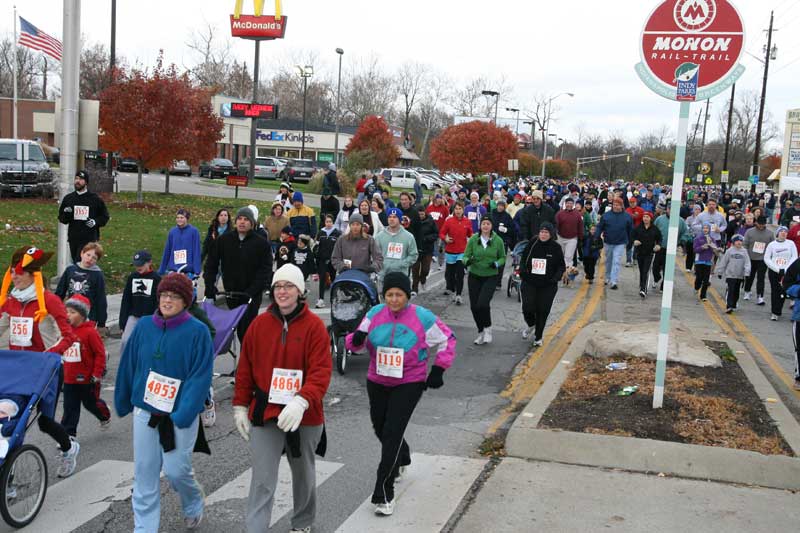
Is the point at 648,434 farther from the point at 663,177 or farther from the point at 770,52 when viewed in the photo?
the point at 663,177

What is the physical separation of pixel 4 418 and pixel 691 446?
5271 millimetres

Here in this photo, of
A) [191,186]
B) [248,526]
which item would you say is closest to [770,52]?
[191,186]

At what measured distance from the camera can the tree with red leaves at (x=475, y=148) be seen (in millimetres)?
52094

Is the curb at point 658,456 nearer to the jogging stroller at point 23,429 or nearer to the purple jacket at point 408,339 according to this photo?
the purple jacket at point 408,339

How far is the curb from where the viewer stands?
639 centimetres

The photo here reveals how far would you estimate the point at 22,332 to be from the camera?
626 centimetres

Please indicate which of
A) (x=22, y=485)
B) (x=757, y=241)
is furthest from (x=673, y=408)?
(x=757, y=241)

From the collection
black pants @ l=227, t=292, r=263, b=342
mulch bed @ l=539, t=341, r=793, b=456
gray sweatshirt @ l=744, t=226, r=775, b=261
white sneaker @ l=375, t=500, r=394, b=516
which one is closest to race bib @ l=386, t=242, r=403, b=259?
black pants @ l=227, t=292, r=263, b=342

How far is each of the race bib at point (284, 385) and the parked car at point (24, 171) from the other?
2426 centimetres

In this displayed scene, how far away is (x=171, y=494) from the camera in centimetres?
597

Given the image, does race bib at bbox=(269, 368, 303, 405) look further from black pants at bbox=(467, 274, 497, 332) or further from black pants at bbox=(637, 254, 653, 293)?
black pants at bbox=(637, 254, 653, 293)

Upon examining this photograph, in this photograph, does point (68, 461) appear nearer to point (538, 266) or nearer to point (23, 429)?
point (23, 429)

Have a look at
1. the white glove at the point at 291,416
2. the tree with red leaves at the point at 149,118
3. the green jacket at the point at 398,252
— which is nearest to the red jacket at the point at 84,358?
the white glove at the point at 291,416

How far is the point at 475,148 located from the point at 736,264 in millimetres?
37704
